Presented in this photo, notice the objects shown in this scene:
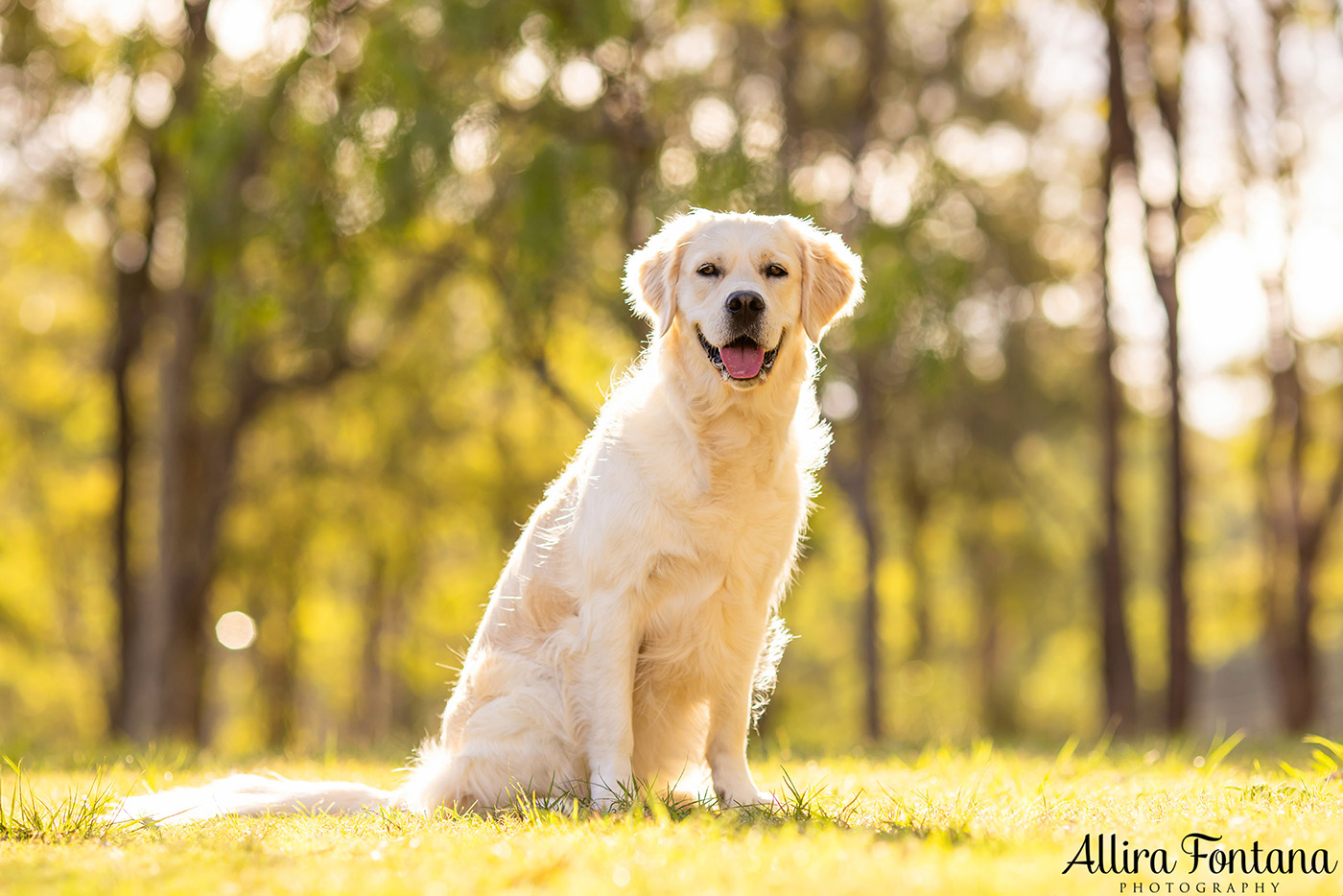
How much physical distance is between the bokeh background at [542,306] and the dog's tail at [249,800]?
3.37 m

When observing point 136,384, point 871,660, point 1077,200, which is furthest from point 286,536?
point 1077,200

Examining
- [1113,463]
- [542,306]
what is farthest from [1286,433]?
[542,306]

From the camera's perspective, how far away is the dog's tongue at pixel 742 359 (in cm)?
429

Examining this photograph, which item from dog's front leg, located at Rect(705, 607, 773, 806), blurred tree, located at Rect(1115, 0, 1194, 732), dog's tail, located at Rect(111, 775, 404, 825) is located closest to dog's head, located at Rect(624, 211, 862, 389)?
dog's front leg, located at Rect(705, 607, 773, 806)

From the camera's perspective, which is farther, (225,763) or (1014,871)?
(225,763)

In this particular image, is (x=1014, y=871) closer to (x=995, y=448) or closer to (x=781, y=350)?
(x=781, y=350)

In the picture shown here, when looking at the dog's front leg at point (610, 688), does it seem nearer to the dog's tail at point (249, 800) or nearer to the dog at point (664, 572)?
the dog at point (664, 572)

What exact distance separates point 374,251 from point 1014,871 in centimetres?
990

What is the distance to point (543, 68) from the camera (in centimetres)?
1077

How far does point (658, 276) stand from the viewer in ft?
15.2

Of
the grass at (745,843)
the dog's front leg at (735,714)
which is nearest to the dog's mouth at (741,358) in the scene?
the dog's front leg at (735,714)

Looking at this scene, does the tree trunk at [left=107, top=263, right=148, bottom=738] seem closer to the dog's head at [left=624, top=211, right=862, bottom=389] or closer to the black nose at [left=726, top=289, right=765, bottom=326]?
the dog's head at [left=624, top=211, right=862, bottom=389]

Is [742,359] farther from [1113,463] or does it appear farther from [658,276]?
[1113,463]

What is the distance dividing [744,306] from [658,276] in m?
0.49
